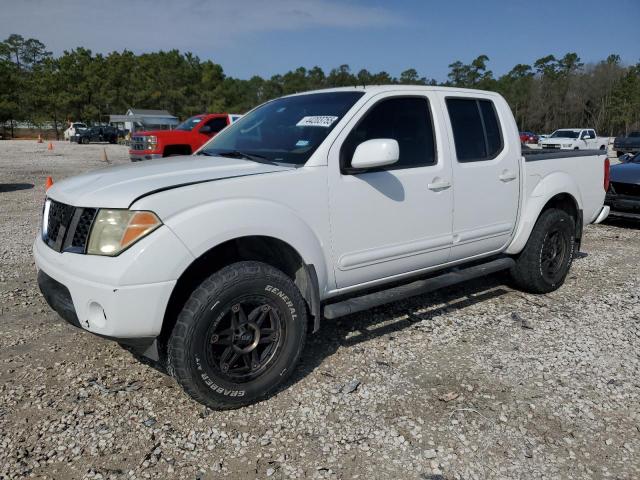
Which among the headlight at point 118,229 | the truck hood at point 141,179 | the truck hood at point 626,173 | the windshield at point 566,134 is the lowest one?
the truck hood at point 626,173

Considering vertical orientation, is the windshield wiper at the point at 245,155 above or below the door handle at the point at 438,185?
above

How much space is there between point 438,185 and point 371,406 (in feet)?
5.43

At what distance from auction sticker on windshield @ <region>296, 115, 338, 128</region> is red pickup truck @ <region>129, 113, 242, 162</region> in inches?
422

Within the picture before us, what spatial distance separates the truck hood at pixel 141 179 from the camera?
8.93ft

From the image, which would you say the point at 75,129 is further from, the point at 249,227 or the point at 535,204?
the point at 249,227

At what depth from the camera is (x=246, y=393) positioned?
3.01 meters

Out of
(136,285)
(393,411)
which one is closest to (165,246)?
(136,285)

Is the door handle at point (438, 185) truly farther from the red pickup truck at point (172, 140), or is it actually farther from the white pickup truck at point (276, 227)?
the red pickup truck at point (172, 140)

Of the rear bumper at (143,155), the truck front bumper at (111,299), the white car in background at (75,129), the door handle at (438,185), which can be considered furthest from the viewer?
the white car in background at (75,129)

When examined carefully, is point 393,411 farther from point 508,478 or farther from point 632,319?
point 632,319

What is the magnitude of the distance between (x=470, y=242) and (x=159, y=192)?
255 centimetres

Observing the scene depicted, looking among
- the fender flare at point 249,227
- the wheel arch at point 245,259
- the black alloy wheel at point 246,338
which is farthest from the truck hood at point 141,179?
the black alloy wheel at point 246,338

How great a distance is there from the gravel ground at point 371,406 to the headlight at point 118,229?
3.36ft

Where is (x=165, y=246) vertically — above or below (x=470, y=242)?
above
